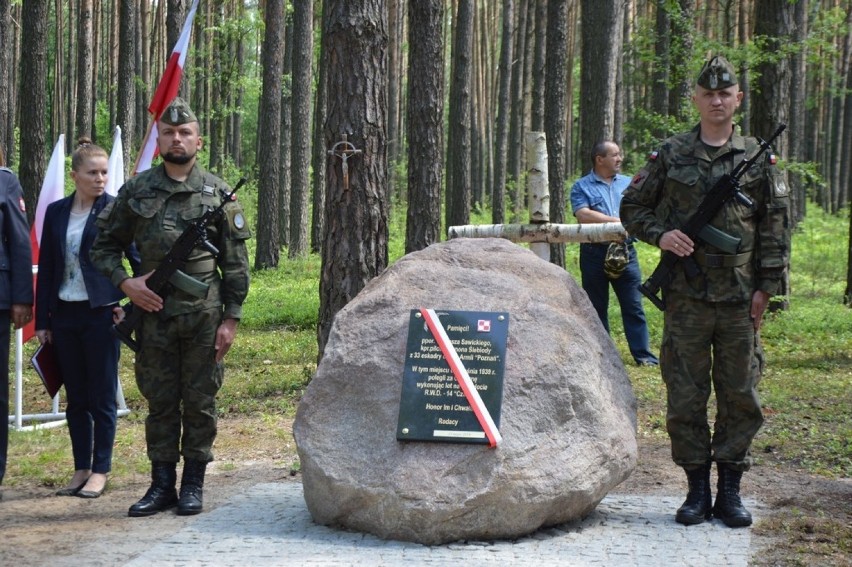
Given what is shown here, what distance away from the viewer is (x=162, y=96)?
9.20 m

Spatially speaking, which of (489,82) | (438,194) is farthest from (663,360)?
(489,82)

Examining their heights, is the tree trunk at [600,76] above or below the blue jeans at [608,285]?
above

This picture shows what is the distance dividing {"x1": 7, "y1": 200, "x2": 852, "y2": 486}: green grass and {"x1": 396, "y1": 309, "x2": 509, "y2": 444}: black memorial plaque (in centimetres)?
263

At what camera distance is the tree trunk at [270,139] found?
65.1ft

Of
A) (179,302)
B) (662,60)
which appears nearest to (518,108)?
(662,60)

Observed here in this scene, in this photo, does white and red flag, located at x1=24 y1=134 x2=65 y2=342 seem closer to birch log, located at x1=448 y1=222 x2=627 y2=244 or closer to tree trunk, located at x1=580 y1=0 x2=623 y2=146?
birch log, located at x1=448 y1=222 x2=627 y2=244

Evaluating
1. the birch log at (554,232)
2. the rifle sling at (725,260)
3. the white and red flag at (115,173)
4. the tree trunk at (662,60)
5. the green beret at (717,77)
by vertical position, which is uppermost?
the tree trunk at (662,60)

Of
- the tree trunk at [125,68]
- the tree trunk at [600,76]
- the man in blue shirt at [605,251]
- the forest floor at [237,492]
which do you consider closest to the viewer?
the forest floor at [237,492]

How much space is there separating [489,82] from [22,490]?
141ft

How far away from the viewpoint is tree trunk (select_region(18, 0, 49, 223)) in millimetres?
13016

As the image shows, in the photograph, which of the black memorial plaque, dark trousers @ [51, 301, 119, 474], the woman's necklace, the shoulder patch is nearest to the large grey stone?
the black memorial plaque

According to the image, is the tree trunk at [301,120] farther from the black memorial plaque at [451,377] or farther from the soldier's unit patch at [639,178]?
the black memorial plaque at [451,377]

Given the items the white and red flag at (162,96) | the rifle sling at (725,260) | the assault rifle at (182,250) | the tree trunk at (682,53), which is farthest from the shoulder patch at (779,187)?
the tree trunk at (682,53)

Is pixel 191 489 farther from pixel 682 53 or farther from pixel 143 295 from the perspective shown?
pixel 682 53
